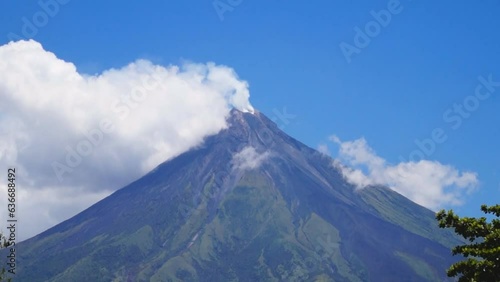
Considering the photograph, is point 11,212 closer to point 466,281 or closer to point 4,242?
point 4,242

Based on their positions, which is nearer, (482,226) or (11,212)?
(482,226)

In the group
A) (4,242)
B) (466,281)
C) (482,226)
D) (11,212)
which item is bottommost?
(466,281)

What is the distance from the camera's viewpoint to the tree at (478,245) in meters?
26.5

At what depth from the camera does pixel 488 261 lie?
2689 cm

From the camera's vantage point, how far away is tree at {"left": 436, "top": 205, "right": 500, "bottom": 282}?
26531 millimetres

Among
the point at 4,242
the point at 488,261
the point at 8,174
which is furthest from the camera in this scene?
the point at 8,174

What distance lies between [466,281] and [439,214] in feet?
10.9

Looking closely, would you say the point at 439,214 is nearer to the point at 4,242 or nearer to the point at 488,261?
the point at 488,261

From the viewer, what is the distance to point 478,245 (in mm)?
28656

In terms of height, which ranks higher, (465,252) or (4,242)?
(4,242)

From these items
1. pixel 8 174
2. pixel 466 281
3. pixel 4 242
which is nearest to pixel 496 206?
pixel 466 281

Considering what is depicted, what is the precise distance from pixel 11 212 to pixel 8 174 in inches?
141

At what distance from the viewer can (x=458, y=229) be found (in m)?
27.8

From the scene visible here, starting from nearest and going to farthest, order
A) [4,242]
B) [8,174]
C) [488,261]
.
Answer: [488,261]
[4,242]
[8,174]
